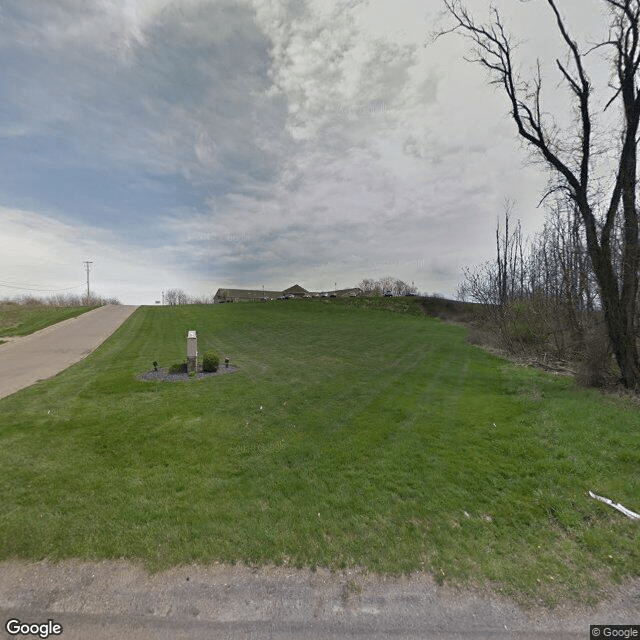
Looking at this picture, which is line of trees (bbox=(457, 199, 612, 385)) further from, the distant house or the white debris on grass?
the distant house

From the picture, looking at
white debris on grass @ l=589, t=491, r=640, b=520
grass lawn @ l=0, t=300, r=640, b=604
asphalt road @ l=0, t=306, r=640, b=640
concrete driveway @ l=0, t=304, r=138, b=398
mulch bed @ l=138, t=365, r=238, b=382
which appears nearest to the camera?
asphalt road @ l=0, t=306, r=640, b=640

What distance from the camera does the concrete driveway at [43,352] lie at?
10.5 m

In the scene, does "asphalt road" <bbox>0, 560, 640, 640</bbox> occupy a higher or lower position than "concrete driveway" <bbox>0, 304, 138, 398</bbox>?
lower

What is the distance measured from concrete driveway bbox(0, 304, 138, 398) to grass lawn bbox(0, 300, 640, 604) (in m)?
2.73

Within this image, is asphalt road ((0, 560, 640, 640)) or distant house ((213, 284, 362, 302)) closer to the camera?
asphalt road ((0, 560, 640, 640))

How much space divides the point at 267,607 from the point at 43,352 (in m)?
19.4

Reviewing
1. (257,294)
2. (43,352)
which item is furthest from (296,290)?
(43,352)

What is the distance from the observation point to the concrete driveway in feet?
34.4

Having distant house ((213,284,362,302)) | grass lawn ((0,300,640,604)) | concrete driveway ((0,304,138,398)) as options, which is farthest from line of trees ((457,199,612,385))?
distant house ((213,284,362,302))

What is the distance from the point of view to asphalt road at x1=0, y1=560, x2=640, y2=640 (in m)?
2.26

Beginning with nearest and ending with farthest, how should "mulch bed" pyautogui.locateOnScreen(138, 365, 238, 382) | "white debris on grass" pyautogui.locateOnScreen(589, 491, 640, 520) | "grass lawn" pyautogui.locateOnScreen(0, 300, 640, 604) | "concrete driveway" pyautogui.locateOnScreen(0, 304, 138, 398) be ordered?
"grass lawn" pyautogui.locateOnScreen(0, 300, 640, 604), "white debris on grass" pyautogui.locateOnScreen(589, 491, 640, 520), "mulch bed" pyautogui.locateOnScreen(138, 365, 238, 382), "concrete driveway" pyautogui.locateOnScreen(0, 304, 138, 398)

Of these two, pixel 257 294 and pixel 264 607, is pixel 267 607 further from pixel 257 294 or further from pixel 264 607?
pixel 257 294

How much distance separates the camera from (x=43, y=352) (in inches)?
625

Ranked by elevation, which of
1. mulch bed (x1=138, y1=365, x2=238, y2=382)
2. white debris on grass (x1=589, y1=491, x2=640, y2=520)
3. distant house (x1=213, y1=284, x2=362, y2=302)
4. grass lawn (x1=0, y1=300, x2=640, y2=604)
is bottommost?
white debris on grass (x1=589, y1=491, x2=640, y2=520)
